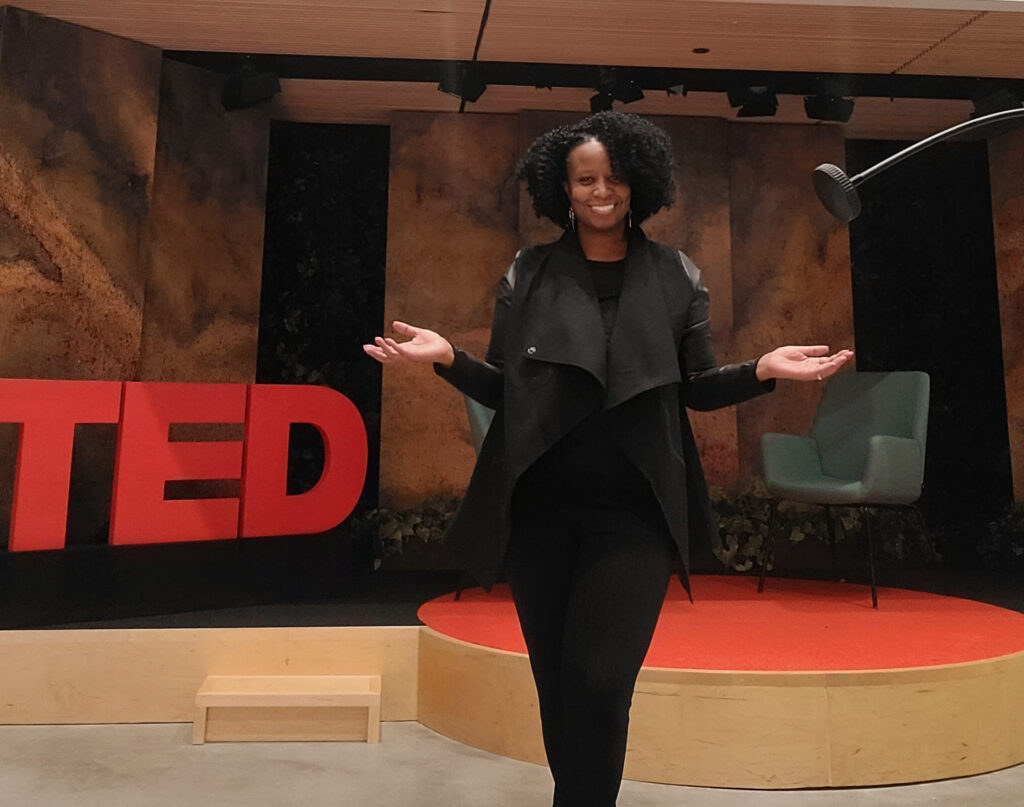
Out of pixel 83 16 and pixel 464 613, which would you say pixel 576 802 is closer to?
pixel 464 613

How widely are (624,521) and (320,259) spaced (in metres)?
4.60

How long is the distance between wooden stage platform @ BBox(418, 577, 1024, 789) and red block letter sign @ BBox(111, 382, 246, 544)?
1.53 meters

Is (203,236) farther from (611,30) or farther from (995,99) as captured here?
(995,99)

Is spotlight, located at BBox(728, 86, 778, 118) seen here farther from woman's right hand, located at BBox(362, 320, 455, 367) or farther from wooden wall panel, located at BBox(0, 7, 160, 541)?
woman's right hand, located at BBox(362, 320, 455, 367)

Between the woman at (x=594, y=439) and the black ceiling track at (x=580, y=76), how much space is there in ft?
11.7

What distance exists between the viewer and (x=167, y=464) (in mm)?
3723

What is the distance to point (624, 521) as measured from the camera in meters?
1.39

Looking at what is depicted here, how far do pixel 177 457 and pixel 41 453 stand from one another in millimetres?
541

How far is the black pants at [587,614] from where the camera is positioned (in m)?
1.30

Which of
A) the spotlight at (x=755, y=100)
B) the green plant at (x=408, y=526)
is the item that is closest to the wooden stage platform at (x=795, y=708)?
the green plant at (x=408, y=526)

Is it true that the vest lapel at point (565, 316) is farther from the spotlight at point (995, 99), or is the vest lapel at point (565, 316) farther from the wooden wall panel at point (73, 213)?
the spotlight at point (995, 99)

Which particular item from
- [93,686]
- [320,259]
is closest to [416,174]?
[320,259]

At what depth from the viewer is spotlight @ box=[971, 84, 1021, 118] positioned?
489 centimetres

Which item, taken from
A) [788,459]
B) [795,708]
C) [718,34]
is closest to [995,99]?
[718,34]
